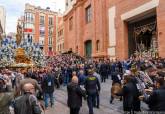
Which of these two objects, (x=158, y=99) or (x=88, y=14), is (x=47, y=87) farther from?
(x=88, y=14)

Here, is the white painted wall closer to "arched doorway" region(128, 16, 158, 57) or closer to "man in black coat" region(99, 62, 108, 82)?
"arched doorway" region(128, 16, 158, 57)

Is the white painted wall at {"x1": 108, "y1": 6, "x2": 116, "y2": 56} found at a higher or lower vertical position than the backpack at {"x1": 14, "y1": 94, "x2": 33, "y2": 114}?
higher

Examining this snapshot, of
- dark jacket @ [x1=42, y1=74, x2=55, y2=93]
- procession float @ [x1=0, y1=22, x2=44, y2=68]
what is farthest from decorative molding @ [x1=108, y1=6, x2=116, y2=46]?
dark jacket @ [x1=42, y1=74, x2=55, y2=93]

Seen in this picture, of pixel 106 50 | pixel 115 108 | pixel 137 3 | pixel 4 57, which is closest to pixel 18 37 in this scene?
pixel 4 57

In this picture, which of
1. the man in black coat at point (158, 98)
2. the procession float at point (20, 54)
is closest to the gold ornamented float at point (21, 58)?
the procession float at point (20, 54)

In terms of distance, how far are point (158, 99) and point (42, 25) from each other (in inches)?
2970

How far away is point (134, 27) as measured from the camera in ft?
95.3

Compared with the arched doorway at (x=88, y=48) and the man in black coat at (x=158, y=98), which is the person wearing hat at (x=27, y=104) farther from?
the arched doorway at (x=88, y=48)

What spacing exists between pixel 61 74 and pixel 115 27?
10414 millimetres

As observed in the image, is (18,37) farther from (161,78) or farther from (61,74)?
(161,78)

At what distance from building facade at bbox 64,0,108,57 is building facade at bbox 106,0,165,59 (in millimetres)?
1497

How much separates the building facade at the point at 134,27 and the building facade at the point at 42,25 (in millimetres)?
46891

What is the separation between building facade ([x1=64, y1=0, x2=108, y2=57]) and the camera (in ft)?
113

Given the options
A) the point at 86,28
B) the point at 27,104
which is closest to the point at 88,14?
the point at 86,28
